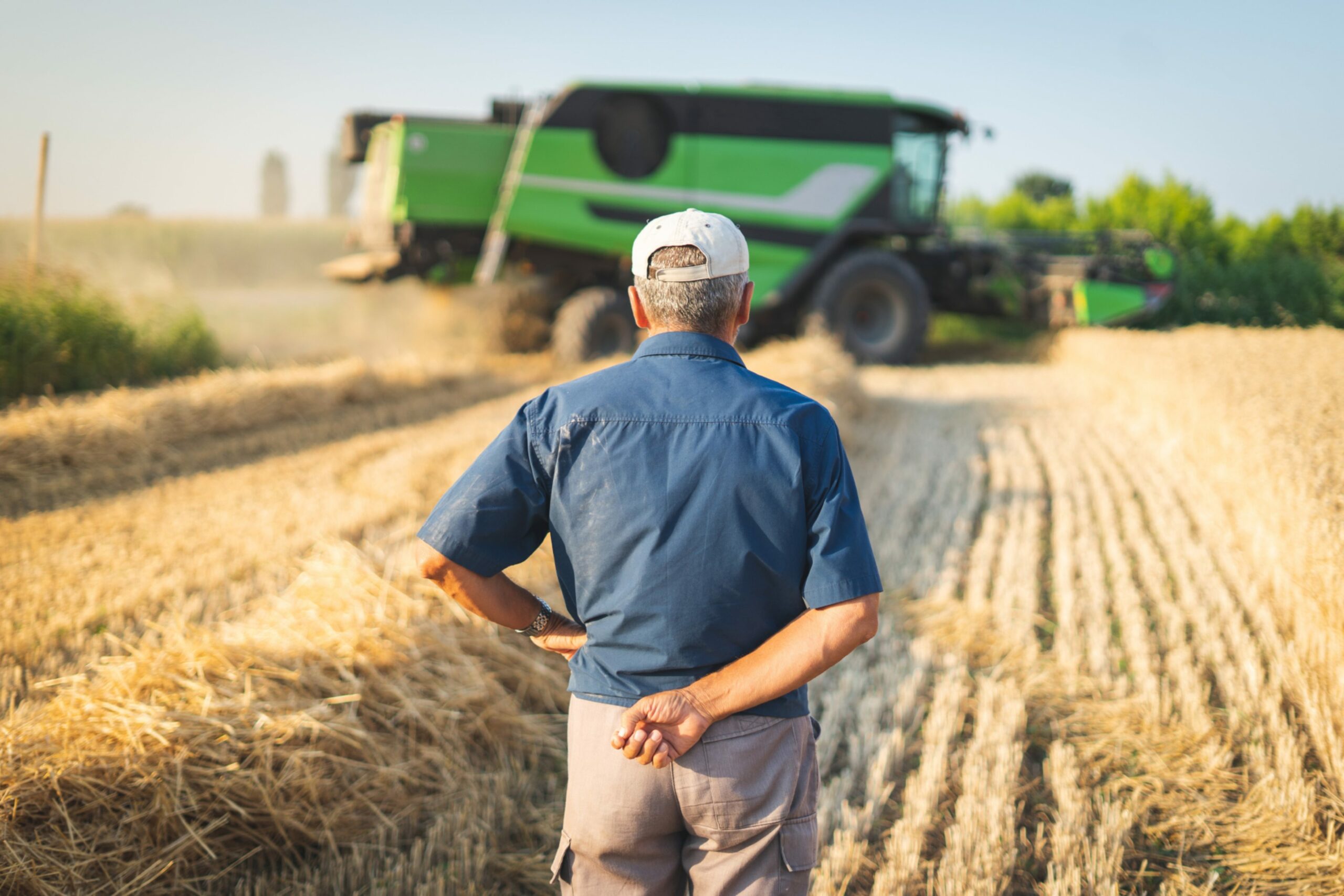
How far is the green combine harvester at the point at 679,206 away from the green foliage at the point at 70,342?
1.97 metres

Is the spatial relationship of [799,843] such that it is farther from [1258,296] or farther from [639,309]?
[1258,296]

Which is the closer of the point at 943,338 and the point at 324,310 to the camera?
the point at 324,310

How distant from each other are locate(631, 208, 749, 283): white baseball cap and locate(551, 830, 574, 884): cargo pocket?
0.90 metres

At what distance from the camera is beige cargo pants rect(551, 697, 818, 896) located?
1.41m

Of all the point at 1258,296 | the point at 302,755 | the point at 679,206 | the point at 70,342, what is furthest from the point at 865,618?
the point at 1258,296

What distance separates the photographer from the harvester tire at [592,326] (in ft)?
32.3

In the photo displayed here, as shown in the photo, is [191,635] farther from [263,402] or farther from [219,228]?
[219,228]

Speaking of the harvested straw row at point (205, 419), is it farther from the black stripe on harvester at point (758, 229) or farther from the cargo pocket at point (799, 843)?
the cargo pocket at point (799, 843)

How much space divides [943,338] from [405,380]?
867cm

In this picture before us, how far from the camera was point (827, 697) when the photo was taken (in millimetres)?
3396

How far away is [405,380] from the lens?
916 centimetres

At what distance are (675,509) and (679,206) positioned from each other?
9188mm

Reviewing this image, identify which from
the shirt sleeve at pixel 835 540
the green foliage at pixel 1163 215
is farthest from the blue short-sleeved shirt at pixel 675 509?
the green foliage at pixel 1163 215

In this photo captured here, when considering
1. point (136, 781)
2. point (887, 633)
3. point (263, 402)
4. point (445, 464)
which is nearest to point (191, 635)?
point (136, 781)
